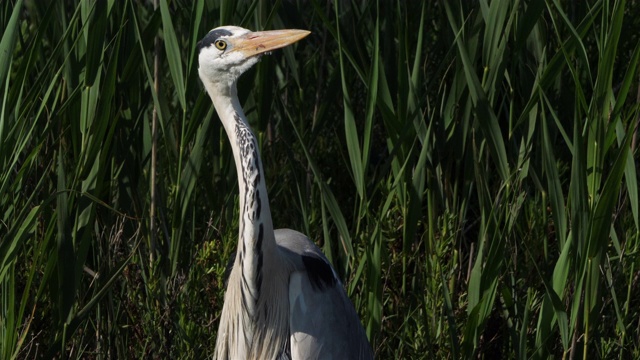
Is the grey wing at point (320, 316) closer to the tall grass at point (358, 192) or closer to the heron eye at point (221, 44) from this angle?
the tall grass at point (358, 192)

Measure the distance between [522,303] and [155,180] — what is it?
104 cm

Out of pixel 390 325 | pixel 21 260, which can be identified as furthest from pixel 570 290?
pixel 21 260

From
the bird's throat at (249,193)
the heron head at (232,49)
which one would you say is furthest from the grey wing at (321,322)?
the heron head at (232,49)

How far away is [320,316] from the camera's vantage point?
2.40 meters

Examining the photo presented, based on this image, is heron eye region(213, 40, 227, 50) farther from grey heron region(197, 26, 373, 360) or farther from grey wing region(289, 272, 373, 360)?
grey wing region(289, 272, 373, 360)

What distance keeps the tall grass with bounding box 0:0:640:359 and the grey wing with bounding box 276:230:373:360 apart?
0.06 meters

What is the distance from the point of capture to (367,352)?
8.11ft

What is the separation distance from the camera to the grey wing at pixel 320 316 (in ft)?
7.84

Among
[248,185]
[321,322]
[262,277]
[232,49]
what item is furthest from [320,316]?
[232,49]

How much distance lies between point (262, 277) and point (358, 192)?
12.5 inches

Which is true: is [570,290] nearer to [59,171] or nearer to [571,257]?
[571,257]

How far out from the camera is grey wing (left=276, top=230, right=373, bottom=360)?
2.39 meters

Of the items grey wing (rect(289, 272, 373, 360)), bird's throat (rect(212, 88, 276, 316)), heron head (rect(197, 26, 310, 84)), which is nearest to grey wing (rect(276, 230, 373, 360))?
grey wing (rect(289, 272, 373, 360))

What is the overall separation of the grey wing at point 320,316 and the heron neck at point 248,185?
7.3 inches
